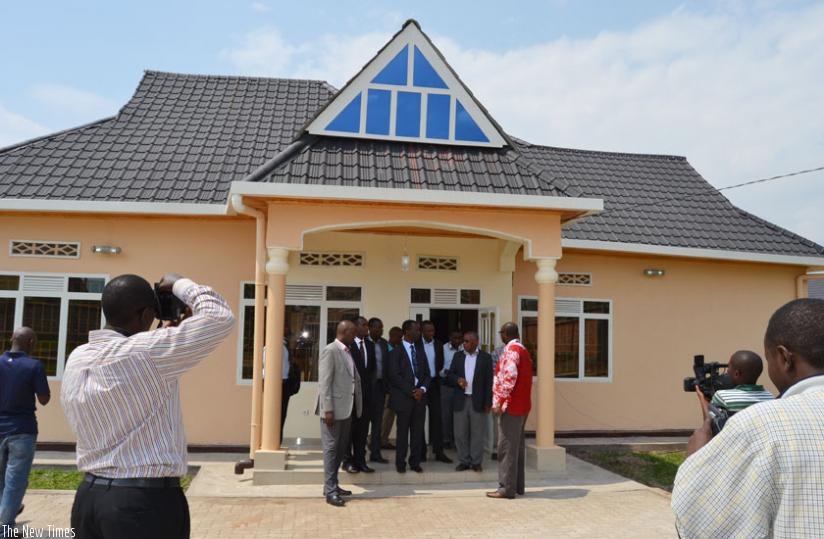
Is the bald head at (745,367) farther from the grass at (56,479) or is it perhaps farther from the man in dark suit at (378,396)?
the grass at (56,479)

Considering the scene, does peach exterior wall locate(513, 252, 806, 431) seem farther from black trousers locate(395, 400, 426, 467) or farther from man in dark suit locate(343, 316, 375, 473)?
man in dark suit locate(343, 316, 375, 473)

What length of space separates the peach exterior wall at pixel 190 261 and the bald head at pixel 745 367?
7647mm

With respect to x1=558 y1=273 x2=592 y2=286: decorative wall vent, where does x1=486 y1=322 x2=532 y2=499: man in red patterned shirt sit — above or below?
below

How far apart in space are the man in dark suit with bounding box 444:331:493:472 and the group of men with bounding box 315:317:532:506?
13 mm

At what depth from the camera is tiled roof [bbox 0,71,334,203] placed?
1014cm

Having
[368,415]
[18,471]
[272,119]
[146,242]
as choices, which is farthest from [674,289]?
[18,471]

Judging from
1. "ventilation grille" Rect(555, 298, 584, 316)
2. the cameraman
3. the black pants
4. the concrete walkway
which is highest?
"ventilation grille" Rect(555, 298, 584, 316)

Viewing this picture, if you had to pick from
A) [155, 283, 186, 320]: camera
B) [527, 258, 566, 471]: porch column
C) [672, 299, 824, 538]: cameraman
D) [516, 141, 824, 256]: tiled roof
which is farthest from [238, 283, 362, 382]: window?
[672, 299, 824, 538]: cameraman

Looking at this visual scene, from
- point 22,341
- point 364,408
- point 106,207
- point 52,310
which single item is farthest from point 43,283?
point 364,408

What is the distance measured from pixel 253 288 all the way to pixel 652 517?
20.9 feet

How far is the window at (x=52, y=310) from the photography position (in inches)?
392

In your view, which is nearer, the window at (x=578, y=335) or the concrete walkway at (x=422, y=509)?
the concrete walkway at (x=422, y=509)

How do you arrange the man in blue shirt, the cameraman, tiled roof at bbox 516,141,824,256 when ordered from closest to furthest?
the cameraman
the man in blue shirt
tiled roof at bbox 516,141,824,256

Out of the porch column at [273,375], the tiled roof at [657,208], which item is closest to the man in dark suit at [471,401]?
the porch column at [273,375]
